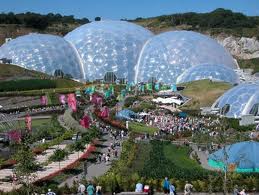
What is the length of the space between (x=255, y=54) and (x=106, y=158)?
10682 centimetres

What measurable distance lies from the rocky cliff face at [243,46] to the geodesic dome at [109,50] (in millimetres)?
51614

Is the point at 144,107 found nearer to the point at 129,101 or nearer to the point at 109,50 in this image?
the point at 129,101

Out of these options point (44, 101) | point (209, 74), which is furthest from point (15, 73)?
point (209, 74)

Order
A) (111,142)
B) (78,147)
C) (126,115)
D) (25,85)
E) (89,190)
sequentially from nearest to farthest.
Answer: (89,190) → (78,147) → (111,142) → (126,115) → (25,85)

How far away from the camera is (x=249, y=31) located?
151750 millimetres

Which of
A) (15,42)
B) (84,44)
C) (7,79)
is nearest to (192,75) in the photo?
(84,44)

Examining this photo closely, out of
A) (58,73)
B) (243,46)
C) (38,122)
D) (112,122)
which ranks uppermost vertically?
(243,46)

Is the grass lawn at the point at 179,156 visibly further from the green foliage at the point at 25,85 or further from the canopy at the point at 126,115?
the green foliage at the point at 25,85

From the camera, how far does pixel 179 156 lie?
36.9m

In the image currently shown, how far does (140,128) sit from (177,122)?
3.56 metres

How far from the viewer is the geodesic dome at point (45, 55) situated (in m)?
89.2

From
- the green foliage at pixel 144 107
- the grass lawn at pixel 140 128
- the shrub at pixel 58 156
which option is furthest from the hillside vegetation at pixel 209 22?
the shrub at pixel 58 156

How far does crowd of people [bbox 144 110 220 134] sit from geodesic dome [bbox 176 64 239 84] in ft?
74.7

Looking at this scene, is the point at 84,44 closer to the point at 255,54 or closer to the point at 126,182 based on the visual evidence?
the point at 255,54
